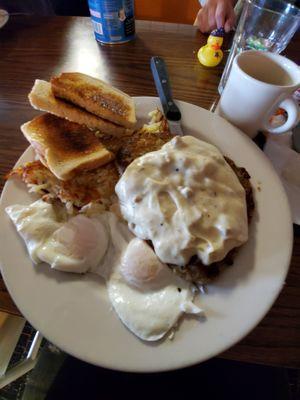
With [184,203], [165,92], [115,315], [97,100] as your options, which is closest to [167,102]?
[165,92]

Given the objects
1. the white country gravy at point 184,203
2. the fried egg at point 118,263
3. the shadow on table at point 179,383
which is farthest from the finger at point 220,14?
the shadow on table at point 179,383

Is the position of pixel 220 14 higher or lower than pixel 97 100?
higher

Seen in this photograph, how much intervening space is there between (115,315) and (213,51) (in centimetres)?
146

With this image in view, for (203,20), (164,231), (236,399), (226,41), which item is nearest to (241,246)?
(164,231)

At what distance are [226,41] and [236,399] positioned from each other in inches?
75.8

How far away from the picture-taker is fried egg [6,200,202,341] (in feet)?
2.66

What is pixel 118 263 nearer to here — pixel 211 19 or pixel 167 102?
pixel 167 102

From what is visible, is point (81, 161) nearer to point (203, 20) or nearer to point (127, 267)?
point (127, 267)

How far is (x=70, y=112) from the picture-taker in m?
1.20

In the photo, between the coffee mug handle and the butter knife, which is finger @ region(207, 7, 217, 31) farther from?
the coffee mug handle

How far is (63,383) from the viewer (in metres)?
1.20

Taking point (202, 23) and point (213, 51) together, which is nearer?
point (213, 51)

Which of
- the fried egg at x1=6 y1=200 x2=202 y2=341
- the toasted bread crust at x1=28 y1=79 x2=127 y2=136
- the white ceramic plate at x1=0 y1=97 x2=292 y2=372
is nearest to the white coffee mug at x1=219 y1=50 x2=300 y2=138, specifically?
the white ceramic plate at x1=0 y1=97 x2=292 y2=372

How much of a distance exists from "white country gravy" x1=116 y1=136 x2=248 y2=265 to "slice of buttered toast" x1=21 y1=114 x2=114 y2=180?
0.20 metres
